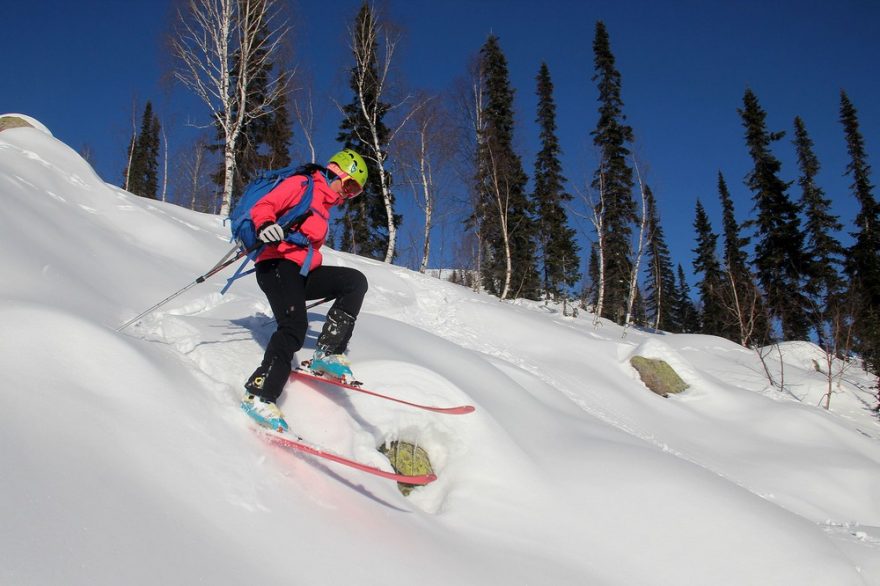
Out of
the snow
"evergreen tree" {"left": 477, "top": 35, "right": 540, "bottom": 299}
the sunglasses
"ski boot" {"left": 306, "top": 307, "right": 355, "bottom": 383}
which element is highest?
"evergreen tree" {"left": 477, "top": 35, "right": 540, "bottom": 299}

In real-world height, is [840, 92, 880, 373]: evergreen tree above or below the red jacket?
above

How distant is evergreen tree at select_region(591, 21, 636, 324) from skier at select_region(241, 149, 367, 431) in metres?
22.5

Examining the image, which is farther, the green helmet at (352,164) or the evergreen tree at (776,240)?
the evergreen tree at (776,240)

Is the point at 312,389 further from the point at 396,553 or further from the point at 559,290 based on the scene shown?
the point at 559,290

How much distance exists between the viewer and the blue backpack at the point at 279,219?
129 inches

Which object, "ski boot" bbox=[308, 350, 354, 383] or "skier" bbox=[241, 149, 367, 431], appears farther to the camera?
"ski boot" bbox=[308, 350, 354, 383]

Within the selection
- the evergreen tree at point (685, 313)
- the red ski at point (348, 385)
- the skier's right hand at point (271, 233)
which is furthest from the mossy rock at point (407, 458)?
the evergreen tree at point (685, 313)

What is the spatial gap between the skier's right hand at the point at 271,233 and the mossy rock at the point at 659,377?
8317 mm

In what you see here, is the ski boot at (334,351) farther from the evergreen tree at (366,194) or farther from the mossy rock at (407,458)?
the evergreen tree at (366,194)

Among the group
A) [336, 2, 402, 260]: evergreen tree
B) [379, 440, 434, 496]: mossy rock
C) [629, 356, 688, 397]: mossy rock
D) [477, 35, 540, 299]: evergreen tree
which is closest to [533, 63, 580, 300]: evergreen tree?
[477, 35, 540, 299]: evergreen tree

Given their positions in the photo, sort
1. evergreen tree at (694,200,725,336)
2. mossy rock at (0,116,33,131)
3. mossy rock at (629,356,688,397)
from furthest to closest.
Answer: evergreen tree at (694,200,725,336) → mossy rock at (0,116,33,131) → mossy rock at (629,356,688,397)

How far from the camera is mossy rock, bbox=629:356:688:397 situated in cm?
924

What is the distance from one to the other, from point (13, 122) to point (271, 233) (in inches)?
468

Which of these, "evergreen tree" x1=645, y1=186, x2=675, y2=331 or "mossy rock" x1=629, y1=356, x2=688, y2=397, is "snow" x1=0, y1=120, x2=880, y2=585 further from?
"evergreen tree" x1=645, y1=186, x2=675, y2=331
